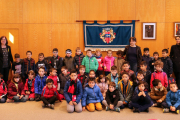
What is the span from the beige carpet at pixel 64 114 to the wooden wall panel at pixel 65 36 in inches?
129

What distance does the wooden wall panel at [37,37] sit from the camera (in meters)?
7.07

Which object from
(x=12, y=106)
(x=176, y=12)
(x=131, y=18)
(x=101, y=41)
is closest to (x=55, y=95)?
(x=12, y=106)

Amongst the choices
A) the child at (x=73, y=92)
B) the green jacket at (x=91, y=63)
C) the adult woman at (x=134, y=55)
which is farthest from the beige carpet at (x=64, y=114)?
the green jacket at (x=91, y=63)

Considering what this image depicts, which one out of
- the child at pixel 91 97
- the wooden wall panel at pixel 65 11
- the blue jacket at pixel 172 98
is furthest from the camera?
the wooden wall panel at pixel 65 11

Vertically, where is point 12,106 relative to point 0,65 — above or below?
below

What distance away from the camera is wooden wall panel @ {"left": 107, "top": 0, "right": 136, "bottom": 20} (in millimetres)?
6926

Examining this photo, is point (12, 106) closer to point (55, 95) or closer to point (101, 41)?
point (55, 95)

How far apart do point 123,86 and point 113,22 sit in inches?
133

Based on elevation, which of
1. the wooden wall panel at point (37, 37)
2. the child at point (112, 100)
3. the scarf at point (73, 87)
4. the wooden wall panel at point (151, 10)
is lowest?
the child at point (112, 100)

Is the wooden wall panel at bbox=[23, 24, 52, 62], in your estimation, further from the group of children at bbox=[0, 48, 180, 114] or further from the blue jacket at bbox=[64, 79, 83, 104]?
the blue jacket at bbox=[64, 79, 83, 104]

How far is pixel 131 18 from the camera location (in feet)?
22.8

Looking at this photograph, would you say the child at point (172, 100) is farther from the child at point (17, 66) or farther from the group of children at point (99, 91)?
the child at point (17, 66)

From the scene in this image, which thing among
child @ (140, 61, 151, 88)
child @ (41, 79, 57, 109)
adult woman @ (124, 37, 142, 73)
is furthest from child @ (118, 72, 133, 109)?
child @ (41, 79, 57, 109)

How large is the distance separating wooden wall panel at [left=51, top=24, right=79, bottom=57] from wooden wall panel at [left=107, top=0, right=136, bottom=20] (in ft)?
4.92
